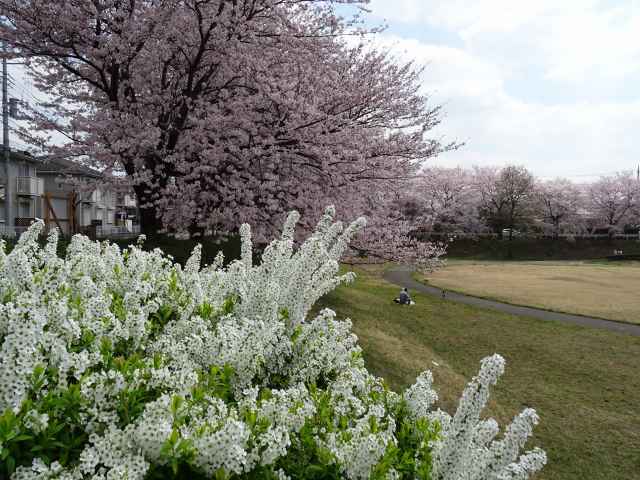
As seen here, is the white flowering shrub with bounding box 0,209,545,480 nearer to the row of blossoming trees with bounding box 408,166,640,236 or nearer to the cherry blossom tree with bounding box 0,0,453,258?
the cherry blossom tree with bounding box 0,0,453,258

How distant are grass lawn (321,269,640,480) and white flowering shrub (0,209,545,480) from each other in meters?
5.78

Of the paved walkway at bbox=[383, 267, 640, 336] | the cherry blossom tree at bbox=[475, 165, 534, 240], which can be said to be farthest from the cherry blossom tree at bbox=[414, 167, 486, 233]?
the paved walkway at bbox=[383, 267, 640, 336]

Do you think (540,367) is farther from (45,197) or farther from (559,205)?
(559,205)

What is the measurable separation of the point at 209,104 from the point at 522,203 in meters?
59.2

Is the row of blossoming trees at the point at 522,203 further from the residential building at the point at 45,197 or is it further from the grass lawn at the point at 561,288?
the residential building at the point at 45,197

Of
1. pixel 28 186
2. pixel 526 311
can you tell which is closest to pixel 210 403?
pixel 526 311

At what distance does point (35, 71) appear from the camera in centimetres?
1262

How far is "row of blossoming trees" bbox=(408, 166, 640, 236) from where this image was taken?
61.6 metres

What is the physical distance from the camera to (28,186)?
38000 millimetres

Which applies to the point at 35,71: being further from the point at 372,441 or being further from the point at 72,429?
the point at 372,441

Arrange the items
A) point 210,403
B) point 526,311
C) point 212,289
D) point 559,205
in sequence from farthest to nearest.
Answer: point 559,205 → point 526,311 → point 212,289 → point 210,403

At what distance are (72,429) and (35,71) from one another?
13554 millimetres

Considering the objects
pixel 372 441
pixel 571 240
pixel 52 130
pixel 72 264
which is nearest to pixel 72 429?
pixel 372 441

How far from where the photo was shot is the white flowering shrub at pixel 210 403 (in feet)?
7.00
